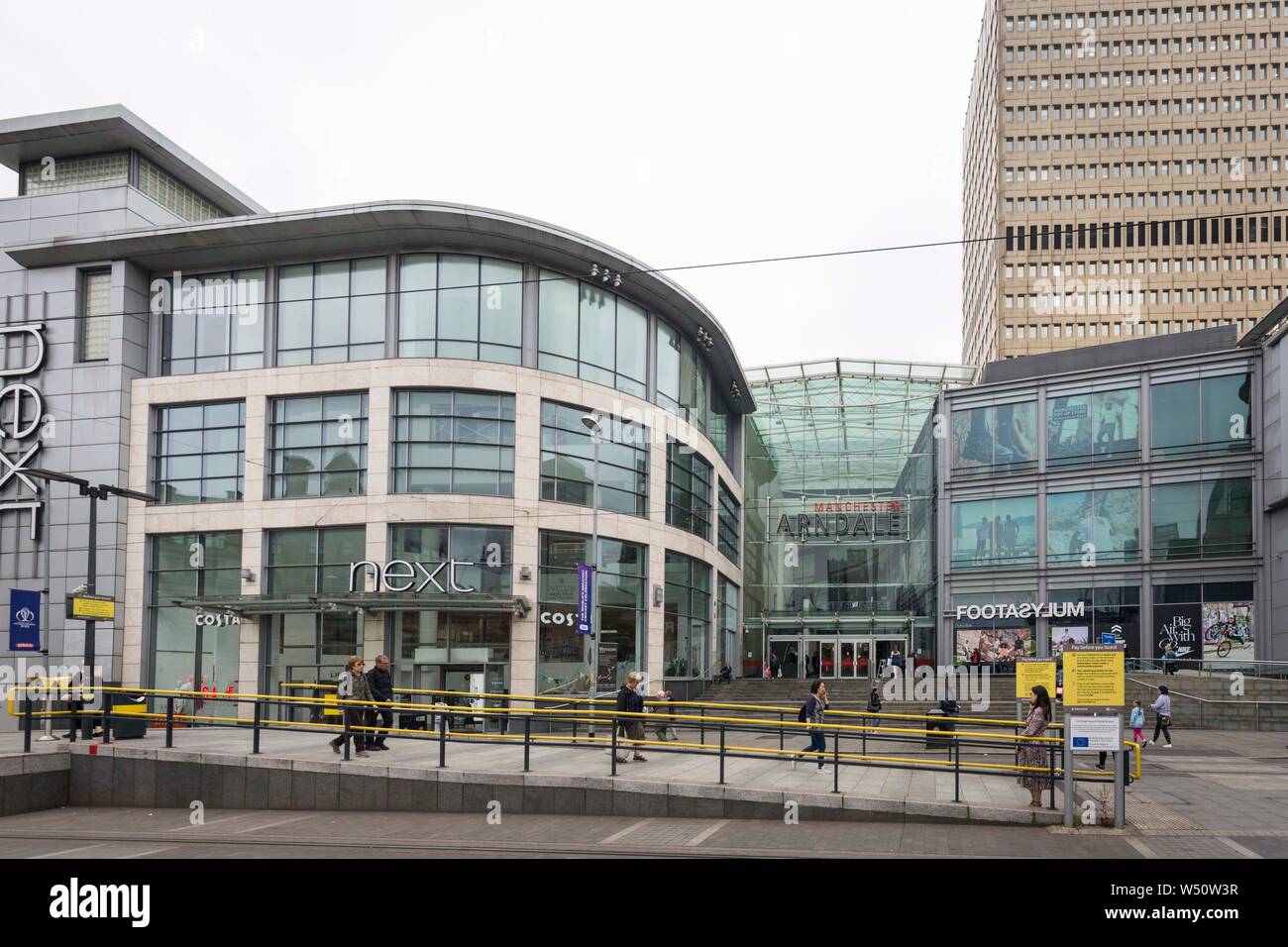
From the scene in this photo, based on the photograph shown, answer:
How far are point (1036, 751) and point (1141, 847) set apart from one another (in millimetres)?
2903

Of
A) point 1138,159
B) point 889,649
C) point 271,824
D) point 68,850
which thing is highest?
point 1138,159

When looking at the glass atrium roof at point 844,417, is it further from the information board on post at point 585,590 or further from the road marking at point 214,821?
the road marking at point 214,821

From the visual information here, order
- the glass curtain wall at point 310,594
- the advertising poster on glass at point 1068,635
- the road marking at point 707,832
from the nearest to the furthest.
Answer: the road marking at point 707,832
the glass curtain wall at point 310,594
the advertising poster on glass at point 1068,635

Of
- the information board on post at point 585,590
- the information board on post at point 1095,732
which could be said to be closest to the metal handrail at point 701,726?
the information board on post at point 1095,732

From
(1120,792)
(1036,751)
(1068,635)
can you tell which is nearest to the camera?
(1120,792)

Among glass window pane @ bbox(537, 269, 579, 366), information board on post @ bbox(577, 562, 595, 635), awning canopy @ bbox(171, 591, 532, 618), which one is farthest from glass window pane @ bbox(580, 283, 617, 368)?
awning canopy @ bbox(171, 591, 532, 618)

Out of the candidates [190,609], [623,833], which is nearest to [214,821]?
[623,833]

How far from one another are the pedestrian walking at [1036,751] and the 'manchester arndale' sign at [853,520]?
124 feet

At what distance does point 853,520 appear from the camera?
54.0 metres

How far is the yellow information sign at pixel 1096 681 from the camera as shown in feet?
46.0

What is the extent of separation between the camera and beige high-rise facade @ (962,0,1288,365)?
102 metres

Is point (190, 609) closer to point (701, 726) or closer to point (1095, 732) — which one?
point (701, 726)
